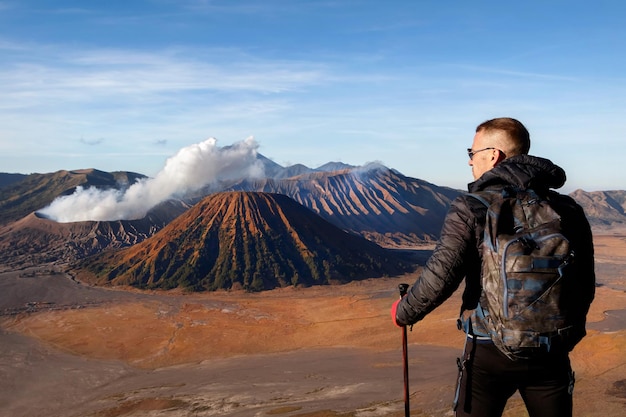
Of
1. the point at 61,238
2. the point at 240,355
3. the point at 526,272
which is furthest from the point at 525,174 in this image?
the point at 61,238

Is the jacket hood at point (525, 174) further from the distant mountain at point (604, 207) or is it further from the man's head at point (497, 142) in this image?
the distant mountain at point (604, 207)

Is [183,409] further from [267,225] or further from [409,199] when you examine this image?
[409,199]

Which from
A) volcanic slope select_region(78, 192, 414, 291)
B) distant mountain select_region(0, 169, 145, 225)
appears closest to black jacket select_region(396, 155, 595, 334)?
volcanic slope select_region(78, 192, 414, 291)

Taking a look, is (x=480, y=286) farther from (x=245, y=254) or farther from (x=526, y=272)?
(x=245, y=254)

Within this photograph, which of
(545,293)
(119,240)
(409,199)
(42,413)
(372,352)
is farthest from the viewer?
(409,199)

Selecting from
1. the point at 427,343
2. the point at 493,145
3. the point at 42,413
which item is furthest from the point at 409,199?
the point at 493,145

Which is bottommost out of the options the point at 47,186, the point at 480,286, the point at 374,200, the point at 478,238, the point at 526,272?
the point at 480,286

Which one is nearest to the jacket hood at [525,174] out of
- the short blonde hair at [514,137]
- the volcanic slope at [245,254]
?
the short blonde hair at [514,137]
